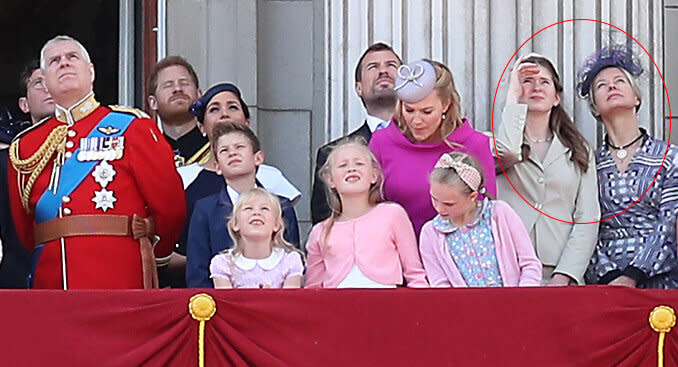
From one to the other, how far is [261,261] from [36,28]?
4262 millimetres

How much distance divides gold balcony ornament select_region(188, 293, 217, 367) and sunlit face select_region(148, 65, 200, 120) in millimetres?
2064

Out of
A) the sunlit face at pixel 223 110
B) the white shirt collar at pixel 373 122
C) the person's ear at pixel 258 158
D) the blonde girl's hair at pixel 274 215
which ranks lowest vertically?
the blonde girl's hair at pixel 274 215

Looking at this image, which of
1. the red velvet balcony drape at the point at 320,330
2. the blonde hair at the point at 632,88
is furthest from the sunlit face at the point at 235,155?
the blonde hair at the point at 632,88

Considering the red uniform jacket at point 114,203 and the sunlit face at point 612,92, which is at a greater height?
the sunlit face at point 612,92

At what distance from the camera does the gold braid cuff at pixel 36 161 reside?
6.64 metres

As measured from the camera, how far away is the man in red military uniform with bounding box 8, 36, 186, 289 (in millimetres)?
6531

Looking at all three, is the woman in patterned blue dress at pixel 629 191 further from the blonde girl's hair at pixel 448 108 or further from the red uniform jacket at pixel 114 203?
the red uniform jacket at pixel 114 203

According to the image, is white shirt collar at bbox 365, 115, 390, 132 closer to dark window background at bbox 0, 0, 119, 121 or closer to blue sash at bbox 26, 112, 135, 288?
blue sash at bbox 26, 112, 135, 288

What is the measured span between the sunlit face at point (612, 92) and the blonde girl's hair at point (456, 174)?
2.73 ft

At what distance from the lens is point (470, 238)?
6289mm

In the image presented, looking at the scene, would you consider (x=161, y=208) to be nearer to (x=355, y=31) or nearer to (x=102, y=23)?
(x=355, y=31)

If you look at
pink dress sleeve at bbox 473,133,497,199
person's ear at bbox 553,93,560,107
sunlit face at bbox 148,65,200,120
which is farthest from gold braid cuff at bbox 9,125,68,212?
person's ear at bbox 553,93,560,107

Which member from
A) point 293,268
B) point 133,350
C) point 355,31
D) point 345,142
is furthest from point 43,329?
point 355,31

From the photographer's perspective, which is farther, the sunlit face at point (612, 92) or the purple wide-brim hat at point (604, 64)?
the purple wide-brim hat at point (604, 64)
